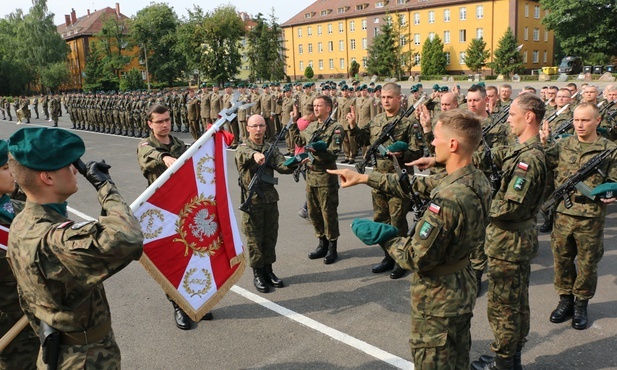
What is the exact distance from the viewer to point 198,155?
404 cm

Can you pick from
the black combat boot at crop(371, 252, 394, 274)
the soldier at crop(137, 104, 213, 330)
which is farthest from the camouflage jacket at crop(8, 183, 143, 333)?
the black combat boot at crop(371, 252, 394, 274)

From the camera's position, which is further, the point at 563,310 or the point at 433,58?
the point at 433,58

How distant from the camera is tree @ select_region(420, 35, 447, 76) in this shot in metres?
54.8

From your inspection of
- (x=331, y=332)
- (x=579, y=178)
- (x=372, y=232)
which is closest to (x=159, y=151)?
(x=331, y=332)

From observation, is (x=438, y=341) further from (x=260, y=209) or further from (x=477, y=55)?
(x=477, y=55)

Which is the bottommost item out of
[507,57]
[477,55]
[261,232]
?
[261,232]

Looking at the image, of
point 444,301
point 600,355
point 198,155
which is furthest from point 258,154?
point 600,355

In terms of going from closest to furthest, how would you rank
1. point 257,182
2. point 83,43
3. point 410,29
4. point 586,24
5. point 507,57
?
point 257,182 → point 586,24 → point 507,57 → point 410,29 → point 83,43

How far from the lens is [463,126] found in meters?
2.82

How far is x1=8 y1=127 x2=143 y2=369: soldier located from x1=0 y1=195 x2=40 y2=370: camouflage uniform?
69cm

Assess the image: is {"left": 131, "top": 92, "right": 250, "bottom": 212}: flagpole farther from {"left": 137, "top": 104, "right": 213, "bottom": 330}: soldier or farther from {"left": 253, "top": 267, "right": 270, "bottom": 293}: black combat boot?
{"left": 253, "top": 267, "right": 270, "bottom": 293}: black combat boot

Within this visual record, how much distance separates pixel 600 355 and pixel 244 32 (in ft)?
218

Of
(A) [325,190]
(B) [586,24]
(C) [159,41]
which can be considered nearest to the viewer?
(A) [325,190]

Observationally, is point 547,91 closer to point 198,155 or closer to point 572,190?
Answer: point 572,190
